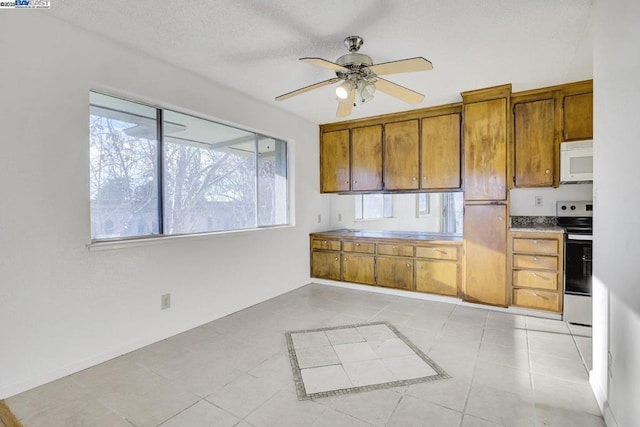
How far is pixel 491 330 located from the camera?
3062 mm

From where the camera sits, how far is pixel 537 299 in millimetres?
3420

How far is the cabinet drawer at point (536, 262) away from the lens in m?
Result: 3.33

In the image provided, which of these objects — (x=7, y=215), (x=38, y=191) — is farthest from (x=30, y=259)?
(x=38, y=191)

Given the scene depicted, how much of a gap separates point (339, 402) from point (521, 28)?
289 centimetres

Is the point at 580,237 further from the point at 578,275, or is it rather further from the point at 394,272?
the point at 394,272

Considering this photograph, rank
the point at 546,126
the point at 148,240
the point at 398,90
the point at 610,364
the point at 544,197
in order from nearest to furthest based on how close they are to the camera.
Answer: the point at 610,364, the point at 398,90, the point at 148,240, the point at 546,126, the point at 544,197

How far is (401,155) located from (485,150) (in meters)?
1.08

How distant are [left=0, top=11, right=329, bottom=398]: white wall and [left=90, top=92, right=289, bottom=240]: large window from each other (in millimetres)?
153

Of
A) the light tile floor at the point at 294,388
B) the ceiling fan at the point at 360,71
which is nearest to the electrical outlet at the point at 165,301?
the light tile floor at the point at 294,388

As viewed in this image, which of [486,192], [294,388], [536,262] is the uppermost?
[486,192]

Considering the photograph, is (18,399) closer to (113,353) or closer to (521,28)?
(113,353)

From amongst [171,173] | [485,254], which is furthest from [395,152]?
[171,173]

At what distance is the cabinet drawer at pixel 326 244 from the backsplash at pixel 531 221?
2326mm

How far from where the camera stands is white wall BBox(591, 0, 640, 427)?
1369 millimetres
